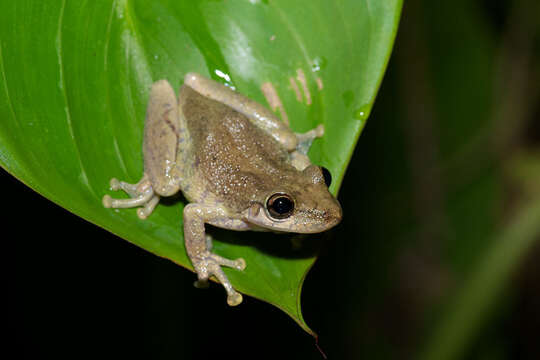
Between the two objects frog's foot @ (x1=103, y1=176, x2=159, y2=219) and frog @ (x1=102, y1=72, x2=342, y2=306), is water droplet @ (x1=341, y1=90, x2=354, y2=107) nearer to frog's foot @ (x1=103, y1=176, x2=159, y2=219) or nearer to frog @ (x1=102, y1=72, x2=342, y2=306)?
frog @ (x1=102, y1=72, x2=342, y2=306)

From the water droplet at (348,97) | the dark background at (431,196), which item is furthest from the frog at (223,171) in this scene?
the dark background at (431,196)

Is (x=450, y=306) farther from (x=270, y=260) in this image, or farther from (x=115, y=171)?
(x=115, y=171)

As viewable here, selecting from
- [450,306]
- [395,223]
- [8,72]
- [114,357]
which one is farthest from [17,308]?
[395,223]

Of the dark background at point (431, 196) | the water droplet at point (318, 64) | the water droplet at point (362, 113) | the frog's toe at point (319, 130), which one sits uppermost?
the water droplet at point (318, 64)

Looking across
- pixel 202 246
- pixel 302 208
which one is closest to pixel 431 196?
pixel 302 208

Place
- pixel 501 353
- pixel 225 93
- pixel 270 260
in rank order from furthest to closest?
pixel 501 353
pixel 225 93
pixel 270 260

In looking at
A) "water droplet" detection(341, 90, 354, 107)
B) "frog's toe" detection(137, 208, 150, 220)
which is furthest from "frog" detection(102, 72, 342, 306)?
"water droplet" detection(341, 90, 354, 107)

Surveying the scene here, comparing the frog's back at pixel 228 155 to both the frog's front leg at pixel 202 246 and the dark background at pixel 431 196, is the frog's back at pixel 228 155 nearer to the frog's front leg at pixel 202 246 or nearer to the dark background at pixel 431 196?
the frog's front leg at pixel 202 246
